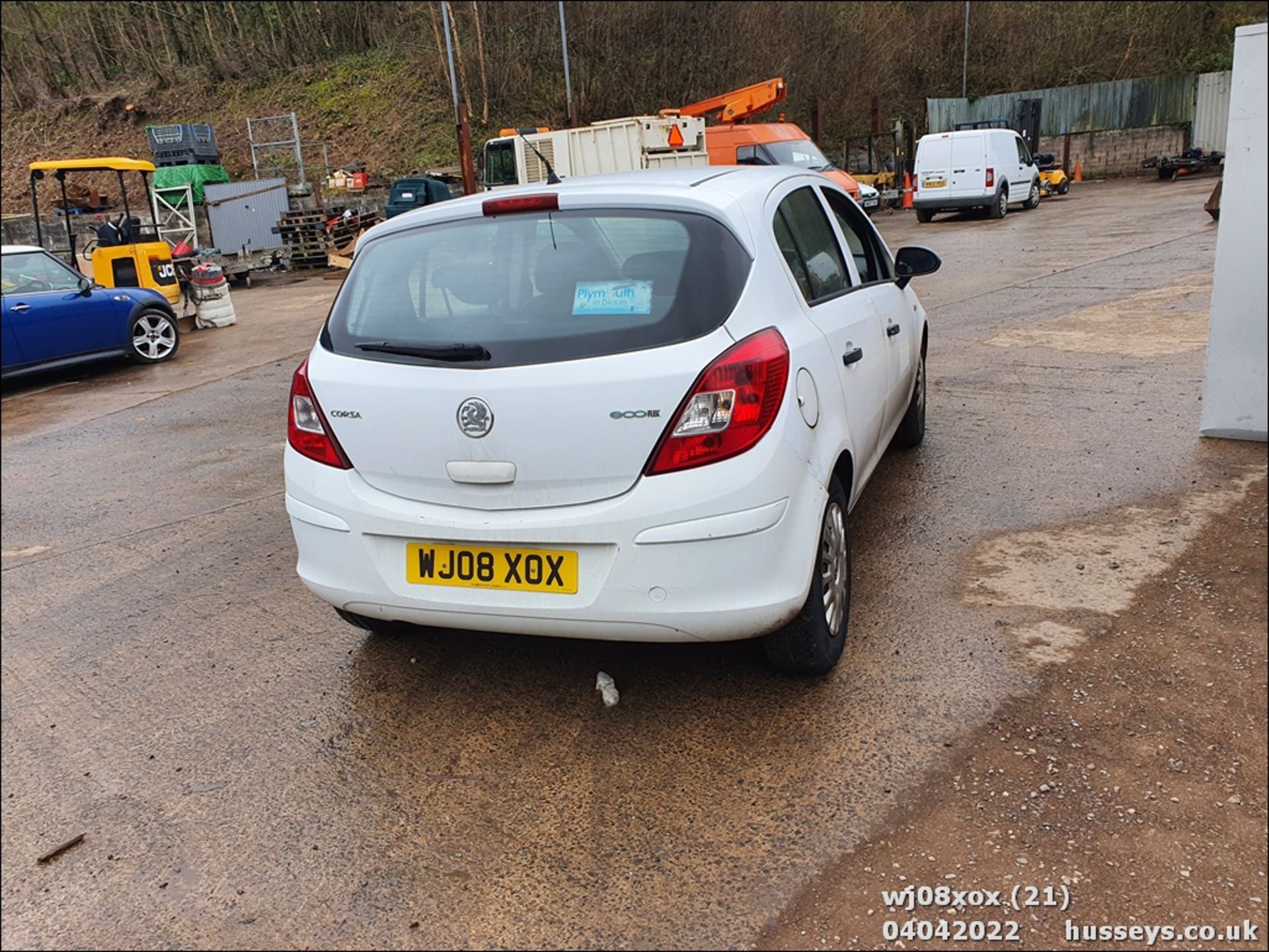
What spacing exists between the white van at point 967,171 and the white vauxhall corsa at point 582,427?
20.0 meters

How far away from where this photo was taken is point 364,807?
2.82 m

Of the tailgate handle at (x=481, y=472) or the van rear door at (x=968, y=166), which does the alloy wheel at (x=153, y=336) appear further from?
the van rear door at (x=968, y=166)

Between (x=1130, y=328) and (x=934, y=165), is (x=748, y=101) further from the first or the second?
(x=1130, y=328)

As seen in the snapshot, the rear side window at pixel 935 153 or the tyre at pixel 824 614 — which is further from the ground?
the rear side window at pixel 935 153

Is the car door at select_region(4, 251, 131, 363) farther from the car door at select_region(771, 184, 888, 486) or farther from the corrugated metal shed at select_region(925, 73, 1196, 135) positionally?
the corrugated metal shed at select_region(925, 73, 1196, 135)

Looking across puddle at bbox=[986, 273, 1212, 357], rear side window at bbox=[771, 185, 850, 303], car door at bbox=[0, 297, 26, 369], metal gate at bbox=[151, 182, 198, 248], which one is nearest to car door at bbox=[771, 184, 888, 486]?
rear side window at bbox=[771, 185, 850, 303]

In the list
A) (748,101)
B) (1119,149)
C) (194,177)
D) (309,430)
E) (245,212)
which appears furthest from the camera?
(1119,149)

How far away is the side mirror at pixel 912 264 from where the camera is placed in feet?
16.6

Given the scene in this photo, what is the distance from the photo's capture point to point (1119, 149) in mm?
33812

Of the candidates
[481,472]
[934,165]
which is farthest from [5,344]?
[934,165]

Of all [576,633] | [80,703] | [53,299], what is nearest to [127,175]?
[53,299]

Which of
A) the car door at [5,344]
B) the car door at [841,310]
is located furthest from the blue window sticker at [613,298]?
the car door at [5,344]

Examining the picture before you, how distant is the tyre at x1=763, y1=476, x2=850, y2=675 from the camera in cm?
318

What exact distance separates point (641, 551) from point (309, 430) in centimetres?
121
